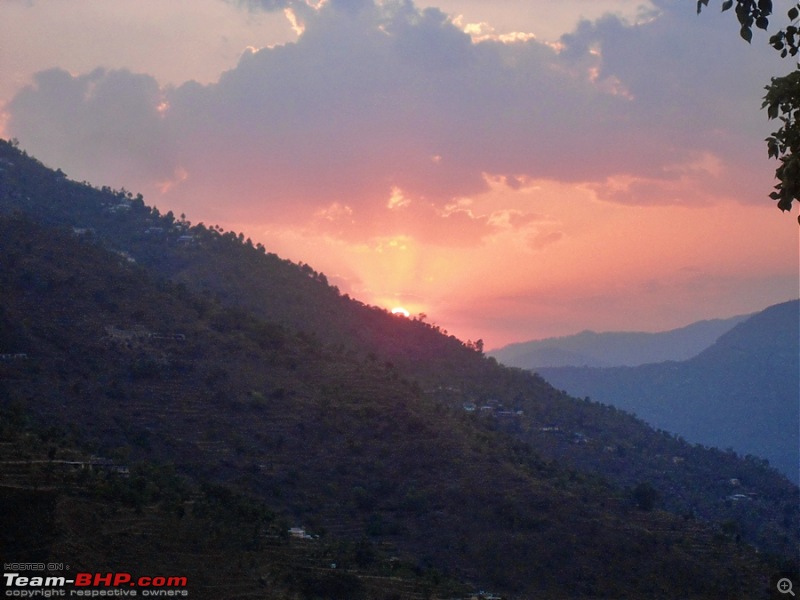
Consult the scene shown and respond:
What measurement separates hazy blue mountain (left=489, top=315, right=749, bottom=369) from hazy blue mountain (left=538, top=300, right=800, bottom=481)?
31.6m

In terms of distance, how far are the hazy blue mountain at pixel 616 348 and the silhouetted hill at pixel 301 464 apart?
262ft

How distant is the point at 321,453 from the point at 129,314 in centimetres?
1341

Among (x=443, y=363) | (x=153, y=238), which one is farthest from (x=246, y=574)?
(x=153, y=238)

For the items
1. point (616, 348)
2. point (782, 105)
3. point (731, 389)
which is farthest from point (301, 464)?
point (616, 348)

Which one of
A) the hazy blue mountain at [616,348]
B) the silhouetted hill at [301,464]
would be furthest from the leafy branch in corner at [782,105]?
the hazy blue mountain at [616,348]

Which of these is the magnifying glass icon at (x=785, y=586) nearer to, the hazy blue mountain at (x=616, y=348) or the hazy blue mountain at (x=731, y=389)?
the hazy blue mountain at (x=731, y=389)

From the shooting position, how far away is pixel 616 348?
163m

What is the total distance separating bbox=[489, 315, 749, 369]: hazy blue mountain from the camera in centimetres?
14375

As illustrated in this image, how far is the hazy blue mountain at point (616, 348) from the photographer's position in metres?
144

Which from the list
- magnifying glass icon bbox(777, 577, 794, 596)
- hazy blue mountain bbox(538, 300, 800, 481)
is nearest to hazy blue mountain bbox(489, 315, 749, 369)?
hazy blue mountain bbox(538, 300, 800, 481)

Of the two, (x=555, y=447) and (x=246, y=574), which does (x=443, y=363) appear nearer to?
(x=555, y=447)

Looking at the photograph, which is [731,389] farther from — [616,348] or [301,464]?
[616,348]

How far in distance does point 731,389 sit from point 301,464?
6413 cm

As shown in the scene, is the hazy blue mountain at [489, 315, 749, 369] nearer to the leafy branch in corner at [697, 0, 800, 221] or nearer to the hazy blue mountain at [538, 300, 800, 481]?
the hazy blue mountain at [538, 300, 800, 481]
